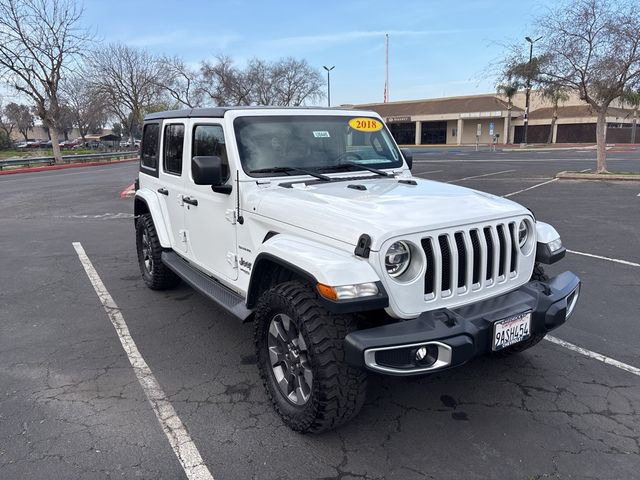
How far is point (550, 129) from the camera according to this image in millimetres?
50344

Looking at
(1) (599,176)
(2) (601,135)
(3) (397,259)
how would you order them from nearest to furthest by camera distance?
(3) (397,259) < (1) (599,176) < (2) (601,135)

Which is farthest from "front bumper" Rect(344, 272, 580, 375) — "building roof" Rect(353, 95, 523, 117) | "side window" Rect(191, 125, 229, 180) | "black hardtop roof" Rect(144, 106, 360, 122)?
"building roof" Rect(353, 95, 523, 117)

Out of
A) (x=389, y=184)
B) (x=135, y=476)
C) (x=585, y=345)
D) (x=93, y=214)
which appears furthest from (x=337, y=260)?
(x=93, y=214)

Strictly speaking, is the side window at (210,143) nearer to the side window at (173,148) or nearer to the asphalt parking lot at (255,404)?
the side window at (173,148)

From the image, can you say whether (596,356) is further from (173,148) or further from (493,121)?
(493,121)

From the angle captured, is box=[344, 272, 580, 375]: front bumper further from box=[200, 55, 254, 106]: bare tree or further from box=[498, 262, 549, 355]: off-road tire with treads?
box=[200, 55, 254, 106]: bare tree

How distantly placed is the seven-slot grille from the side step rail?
4.34 ft

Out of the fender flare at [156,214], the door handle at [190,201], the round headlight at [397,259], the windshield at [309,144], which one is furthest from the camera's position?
the fender flare at [156,214]

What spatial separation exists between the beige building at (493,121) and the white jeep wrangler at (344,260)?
44.2m

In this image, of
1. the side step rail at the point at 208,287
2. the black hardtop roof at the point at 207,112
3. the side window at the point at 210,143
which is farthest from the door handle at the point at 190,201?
the black hardtop roof at the point at 207,112

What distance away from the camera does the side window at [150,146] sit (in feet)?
17.3

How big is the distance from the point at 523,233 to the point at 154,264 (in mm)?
3826

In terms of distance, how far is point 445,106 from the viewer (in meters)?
56.1

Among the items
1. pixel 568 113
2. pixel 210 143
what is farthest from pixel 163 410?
pixel 568 113
